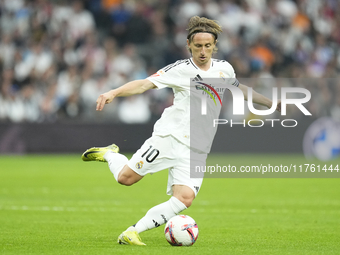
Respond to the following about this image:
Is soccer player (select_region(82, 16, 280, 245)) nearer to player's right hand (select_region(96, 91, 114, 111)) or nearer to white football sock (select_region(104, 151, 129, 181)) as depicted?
white football sock (select_region(104, 151, 129, 181))

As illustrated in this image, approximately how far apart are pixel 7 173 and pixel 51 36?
6826mm

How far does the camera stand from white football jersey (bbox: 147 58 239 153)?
6.69 m

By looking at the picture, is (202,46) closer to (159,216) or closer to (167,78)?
(167,78)

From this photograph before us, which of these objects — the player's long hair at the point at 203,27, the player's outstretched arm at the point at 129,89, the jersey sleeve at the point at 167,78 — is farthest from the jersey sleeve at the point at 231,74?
the player's outstretched arm at the point at 129,89

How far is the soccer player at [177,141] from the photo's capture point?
6.61 metres

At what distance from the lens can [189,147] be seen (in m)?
6.71

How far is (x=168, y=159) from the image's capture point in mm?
6707

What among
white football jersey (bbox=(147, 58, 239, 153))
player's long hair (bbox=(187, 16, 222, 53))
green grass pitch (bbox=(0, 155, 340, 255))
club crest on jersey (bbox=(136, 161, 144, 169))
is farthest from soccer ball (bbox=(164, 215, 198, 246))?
player's long hair (bbox=(187, 16, 222, 53))

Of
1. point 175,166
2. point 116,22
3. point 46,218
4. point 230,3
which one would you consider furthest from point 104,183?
point 230,3

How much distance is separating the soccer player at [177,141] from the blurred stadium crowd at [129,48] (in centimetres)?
1225

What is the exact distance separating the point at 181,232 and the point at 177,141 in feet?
3.25

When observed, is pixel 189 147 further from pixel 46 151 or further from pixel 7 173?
pixel 46 151

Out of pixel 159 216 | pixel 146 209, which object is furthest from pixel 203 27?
pixel 146 209

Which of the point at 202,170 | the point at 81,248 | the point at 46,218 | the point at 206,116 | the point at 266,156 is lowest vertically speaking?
the point at 266,156
